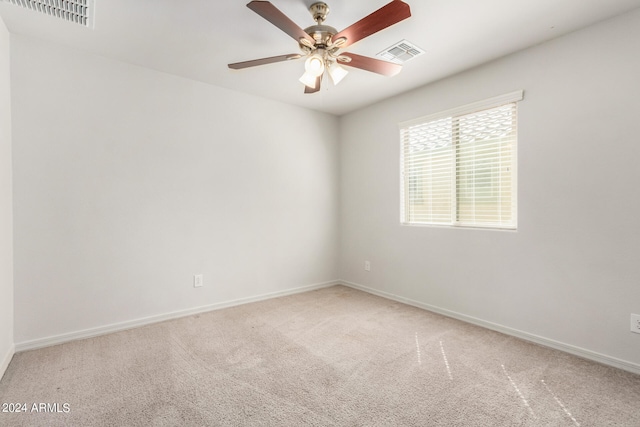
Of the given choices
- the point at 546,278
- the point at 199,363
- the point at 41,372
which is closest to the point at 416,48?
the point at 546,278

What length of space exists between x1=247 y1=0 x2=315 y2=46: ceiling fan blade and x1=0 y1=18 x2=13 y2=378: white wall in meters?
2.01

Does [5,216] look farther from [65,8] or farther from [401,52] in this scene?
[401,52]

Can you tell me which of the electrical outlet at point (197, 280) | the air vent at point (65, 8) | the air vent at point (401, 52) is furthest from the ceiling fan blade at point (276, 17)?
the electrical outlet at point (197, 280)

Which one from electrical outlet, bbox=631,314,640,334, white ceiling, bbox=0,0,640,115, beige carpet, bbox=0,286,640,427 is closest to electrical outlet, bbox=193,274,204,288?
beige carpet, bbox=0,286,640,427

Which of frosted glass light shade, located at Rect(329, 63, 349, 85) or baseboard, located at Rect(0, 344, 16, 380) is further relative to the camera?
frosted glass light shade, located at Rect(329, 63, 349, 85)

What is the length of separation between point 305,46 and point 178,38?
115 centimetres

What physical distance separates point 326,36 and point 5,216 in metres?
2.62

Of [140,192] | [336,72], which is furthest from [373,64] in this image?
[140,192]

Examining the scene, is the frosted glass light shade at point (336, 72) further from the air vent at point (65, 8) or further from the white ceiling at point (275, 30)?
the air vent at point (65, 8)

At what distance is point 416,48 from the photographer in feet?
8.48

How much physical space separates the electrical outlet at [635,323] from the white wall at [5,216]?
4.32 m

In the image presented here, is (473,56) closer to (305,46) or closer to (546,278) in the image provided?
(305,46)

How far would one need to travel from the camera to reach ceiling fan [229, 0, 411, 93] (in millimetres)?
1636

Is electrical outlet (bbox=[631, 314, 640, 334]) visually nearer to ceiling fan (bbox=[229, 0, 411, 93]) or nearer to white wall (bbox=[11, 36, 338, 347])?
ceiling fan (bbox=[229, 0, 411, 93])
